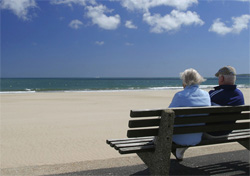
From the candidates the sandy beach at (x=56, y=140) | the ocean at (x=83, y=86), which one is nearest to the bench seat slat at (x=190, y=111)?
the sandy beach at (x=56, y=140)

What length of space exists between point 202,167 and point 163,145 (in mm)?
1131

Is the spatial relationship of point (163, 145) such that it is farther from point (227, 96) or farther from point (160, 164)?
point (227, 96)

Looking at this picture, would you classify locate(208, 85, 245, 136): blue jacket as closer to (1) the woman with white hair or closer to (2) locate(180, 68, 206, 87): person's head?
(1) the woman with white hair

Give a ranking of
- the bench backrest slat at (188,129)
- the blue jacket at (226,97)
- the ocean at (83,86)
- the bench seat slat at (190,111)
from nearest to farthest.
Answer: the bench seat slat at (190,111) → the bench backrest slat at (188,129) → the blue jacket at (226,97) → the ocean at (83,86)

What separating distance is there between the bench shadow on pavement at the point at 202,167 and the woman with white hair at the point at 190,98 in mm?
570

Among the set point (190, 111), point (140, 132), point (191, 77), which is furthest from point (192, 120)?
point (140, 132)

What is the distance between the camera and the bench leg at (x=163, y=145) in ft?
10.3

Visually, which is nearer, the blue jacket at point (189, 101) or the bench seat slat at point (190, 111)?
the bench seat slat at point (190, 111)

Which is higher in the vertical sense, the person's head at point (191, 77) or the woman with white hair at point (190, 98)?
the person's head at point (191, 77)

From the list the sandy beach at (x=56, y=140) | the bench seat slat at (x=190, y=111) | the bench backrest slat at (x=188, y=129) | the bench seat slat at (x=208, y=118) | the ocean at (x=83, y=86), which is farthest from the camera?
the ocean at (x=83, y=86)

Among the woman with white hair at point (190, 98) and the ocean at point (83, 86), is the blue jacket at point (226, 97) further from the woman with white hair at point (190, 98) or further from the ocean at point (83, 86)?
the ocean at point (83, 86)

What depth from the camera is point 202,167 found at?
4004mm

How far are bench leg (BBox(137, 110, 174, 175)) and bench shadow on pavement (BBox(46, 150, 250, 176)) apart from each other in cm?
54

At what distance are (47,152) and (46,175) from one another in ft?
6.31
